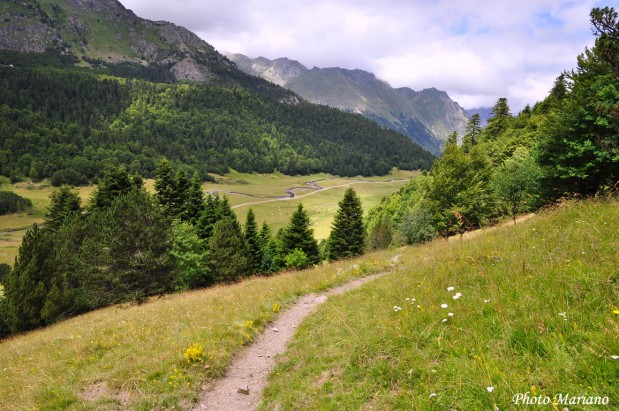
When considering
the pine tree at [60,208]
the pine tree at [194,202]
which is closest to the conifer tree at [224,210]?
the pine tree at [194,202]

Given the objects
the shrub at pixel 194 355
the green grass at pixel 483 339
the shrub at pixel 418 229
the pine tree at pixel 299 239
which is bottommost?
the pine tree at pixel 299 239

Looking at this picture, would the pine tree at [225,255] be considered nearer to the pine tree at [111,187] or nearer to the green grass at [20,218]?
the pine tree at [111,187]

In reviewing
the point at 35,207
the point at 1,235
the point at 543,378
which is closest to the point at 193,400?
the point at 543,378

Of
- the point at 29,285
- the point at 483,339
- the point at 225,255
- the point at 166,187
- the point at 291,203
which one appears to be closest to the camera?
the point at 483,339

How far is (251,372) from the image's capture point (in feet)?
27.5

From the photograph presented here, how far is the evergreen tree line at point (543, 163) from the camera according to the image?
18.2 metres

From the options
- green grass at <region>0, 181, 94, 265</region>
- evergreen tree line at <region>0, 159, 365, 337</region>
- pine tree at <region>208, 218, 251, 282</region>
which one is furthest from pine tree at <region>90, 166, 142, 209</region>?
green grass at <region>0, 181, 94, 265</region>

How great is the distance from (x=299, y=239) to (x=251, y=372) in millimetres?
45136

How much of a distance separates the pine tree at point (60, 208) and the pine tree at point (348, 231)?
3804 cm

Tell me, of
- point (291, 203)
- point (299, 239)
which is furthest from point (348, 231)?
point (291, 203)

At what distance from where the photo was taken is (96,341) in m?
11.0

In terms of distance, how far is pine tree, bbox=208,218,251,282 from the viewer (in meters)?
41.4

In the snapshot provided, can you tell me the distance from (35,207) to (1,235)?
1410 inches

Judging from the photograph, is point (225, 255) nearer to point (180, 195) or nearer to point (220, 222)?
point (220, 222)
